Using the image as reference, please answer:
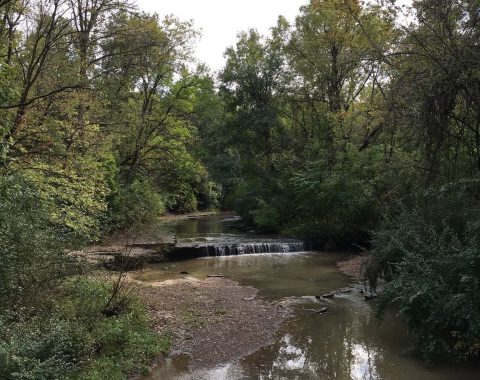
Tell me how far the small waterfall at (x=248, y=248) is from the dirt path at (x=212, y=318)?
19.0 ft

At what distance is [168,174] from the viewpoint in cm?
2295

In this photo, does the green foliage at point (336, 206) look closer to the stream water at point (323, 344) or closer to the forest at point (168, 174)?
the forest at point (168, 174)

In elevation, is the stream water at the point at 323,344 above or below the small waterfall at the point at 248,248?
below

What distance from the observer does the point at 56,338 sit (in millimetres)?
5719

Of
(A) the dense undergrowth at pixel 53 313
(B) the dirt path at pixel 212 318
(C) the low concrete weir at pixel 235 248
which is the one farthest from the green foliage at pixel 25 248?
(C) the low concrete weir at pixel 235 248

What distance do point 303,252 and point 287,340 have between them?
38.2 ft

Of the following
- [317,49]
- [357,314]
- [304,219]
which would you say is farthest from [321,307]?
[317,49]

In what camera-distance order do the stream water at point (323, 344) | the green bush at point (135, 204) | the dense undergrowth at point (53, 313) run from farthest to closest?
1. the green bush at point (135, 204)
2. the stream water at point (323, 344)
3. the dense undergrowth at point (53, 313)

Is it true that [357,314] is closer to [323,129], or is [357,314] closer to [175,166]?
[175,166]

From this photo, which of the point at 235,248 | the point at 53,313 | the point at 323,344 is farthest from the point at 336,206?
the point at 53,313

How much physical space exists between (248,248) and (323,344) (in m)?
11.4

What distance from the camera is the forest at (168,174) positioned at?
664 cm

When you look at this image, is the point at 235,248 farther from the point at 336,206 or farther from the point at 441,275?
the point at 441,275

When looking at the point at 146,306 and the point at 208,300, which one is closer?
the point at 146,306
